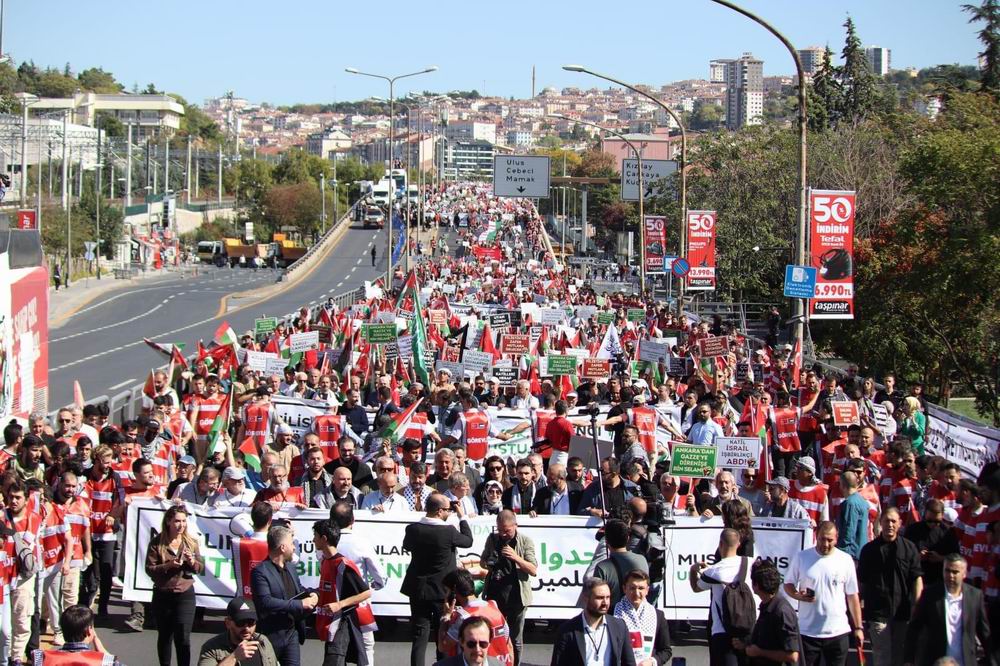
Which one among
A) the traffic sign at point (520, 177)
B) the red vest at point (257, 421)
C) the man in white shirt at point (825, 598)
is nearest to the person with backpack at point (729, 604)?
the man in white shirt at point (825, 598)

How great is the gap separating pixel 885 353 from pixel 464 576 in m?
27.7

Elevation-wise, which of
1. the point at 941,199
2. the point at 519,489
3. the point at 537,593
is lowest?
the point at 537,593

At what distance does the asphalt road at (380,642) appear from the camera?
10.7 meters

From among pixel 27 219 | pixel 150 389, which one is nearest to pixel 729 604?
pixel 150 389

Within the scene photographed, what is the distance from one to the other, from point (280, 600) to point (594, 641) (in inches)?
79.5

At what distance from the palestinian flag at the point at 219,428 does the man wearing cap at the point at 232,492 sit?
Result: 2.78 metres

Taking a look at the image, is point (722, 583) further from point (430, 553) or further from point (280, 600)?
point (280, 600)

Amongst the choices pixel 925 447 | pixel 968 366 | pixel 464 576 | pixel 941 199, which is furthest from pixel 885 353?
pixel 464 576

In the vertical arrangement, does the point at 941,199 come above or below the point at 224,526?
above

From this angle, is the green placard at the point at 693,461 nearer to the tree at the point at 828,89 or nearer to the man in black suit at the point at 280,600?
the man in black suit at the point at 280,600

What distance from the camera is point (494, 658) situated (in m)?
7.41

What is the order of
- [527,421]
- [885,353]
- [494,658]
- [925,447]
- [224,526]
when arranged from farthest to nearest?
[885,353] < [527,421] < [925,447] < [224,526] < [494,658]

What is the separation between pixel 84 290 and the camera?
2603 inches

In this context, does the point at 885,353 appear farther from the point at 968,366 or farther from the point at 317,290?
the point at 317,290
